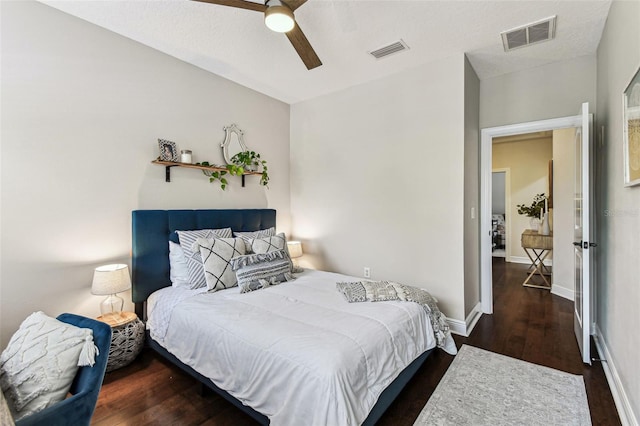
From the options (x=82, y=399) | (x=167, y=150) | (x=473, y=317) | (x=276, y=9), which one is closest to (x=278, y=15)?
(x=276, y=9)

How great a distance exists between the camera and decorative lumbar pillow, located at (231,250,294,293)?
253 cm

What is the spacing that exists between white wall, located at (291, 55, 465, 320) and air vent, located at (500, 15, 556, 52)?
1.32 feet

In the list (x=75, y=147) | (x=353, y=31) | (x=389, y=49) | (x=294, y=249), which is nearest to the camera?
(x=75, y=147)

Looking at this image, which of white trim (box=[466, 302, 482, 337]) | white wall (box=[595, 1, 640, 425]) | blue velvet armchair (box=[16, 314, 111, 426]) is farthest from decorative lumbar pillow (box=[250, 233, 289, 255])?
white wall (box=[595, 1, 640, 425])

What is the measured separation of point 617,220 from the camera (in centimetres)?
212

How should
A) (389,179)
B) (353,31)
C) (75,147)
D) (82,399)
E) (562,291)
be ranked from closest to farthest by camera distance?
(82,399) < (75,147) < (353,31) < (389,179) < (562,291)

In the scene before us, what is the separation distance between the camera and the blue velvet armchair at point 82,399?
3.54 ft

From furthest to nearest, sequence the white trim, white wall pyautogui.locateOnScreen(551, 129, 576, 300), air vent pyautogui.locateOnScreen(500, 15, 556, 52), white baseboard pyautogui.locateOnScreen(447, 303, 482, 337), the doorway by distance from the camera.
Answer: the doorway, white wall pyautogui.locateOnScreen(551, 129, 576, 300), the white trim, white baseboard pyautogui.locateOnScreen(447, 303, 482, 337), air vent pyautogui.locateOnScreen(500, 15, 556, 52)

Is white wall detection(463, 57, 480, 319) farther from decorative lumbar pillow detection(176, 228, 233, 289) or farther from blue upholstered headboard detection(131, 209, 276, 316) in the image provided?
blue upholstered headboard detection(131, 209, 276, 316)

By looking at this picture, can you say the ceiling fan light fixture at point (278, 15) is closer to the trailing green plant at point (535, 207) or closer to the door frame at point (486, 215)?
the door frame at point (486, 215)

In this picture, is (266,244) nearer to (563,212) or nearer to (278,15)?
(278,15)

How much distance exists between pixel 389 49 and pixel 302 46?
3.57ft

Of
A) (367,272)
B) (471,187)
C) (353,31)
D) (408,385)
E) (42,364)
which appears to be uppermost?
(353,31)

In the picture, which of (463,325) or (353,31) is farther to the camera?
(463,325)
